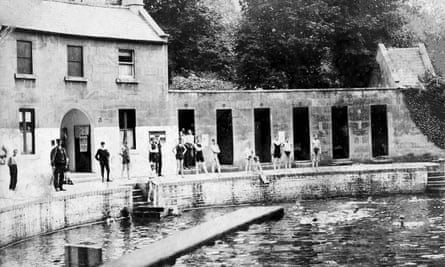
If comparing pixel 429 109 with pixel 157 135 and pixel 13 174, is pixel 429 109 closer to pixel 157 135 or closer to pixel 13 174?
pixel 157 135

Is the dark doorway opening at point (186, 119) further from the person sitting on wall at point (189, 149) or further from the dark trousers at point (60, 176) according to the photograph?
the dark trousers at point (60, 176)

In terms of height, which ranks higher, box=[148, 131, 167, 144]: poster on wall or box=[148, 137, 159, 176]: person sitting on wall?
box=[148, 131, 167, 144]: poster on wall

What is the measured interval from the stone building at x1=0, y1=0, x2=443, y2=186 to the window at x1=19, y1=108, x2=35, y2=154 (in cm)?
3

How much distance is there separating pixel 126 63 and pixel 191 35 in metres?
9.76

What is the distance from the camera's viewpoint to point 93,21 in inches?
1005

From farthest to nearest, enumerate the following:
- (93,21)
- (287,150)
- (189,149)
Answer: (287,150) < (189,149) < (93,21)

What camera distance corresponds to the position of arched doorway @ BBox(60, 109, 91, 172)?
2556cm

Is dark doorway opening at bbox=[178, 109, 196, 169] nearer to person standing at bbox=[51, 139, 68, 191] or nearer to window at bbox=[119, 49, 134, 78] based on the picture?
window at bbox=[119, 49, 134, 78]

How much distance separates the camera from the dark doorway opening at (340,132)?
1172 inches

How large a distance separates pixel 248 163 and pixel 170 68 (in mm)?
9584

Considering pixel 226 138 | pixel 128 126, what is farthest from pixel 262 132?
pixel 128 126

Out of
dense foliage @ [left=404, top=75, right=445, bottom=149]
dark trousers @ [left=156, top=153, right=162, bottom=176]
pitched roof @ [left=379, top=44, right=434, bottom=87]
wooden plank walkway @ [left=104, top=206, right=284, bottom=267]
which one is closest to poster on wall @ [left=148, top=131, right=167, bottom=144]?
dark trousers @ [left=156, top=153, right=162, bottom=176]

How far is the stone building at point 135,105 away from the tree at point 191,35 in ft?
23.2

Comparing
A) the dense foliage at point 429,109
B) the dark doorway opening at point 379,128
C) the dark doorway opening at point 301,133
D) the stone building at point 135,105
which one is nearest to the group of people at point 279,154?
the dark doorway opening at point 301,133
